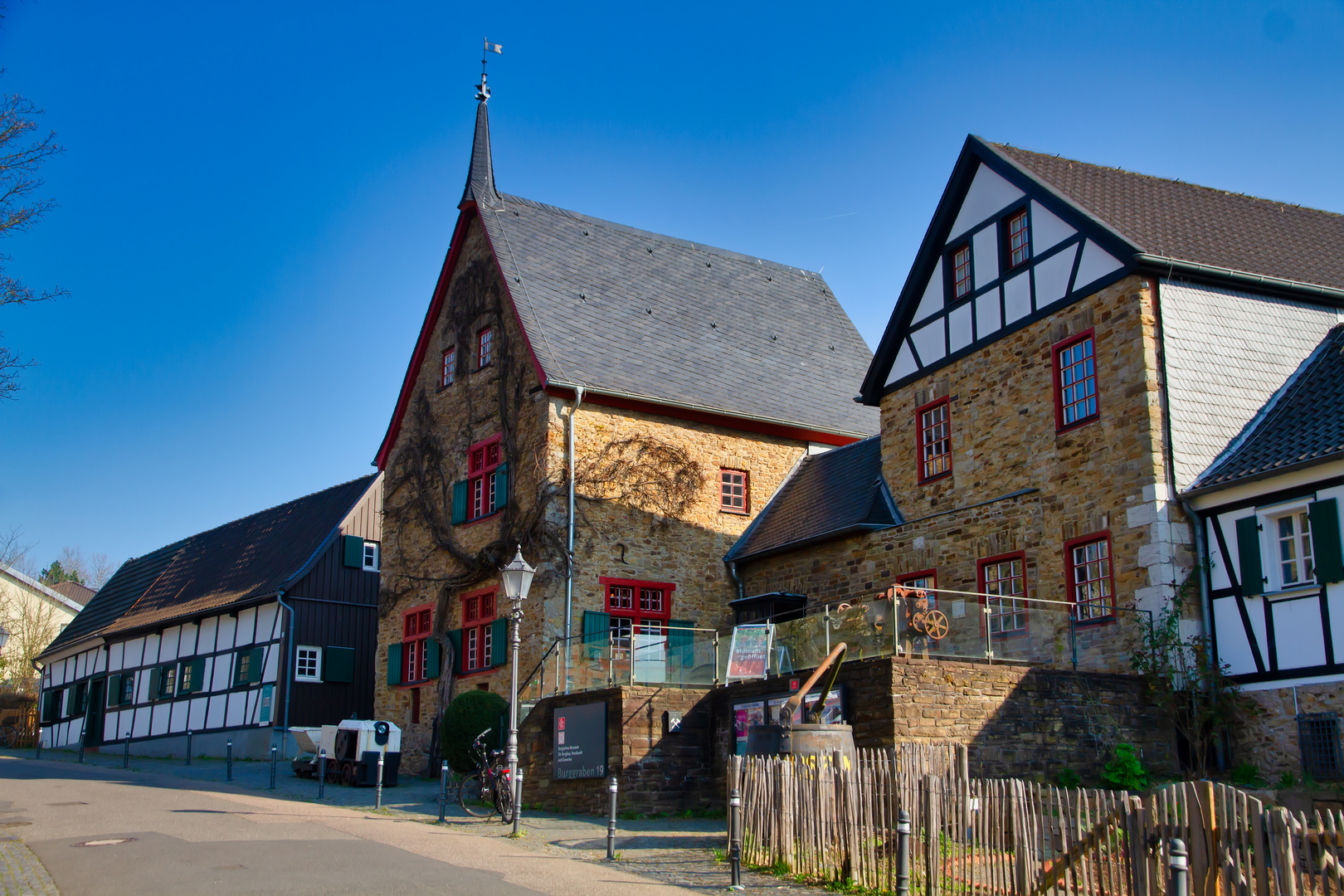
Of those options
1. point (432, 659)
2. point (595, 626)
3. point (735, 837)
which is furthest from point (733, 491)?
point (735, 837)

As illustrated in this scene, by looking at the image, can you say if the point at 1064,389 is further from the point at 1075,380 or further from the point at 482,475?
the point at 482,475

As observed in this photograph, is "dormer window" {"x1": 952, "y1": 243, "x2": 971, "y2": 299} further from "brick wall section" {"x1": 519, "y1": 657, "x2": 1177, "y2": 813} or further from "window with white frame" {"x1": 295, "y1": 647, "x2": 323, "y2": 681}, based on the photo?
"window with white frame" {"x1": 295, "y1": 647, "x2": 323, "y2": 681}

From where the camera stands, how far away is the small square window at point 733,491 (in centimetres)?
2477

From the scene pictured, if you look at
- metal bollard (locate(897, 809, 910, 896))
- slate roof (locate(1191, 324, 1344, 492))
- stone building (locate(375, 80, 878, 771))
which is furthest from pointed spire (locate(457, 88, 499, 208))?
metal bollard (locate(897, 809, 910, 896))

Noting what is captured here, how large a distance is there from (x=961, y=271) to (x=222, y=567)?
24792 mm

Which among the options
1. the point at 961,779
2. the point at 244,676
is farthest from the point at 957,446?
the point at 244,676

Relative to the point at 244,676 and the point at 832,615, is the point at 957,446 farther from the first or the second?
the point at 244,676

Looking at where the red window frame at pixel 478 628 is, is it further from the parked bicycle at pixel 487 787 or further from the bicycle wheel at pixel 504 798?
the bicycle wheel at pixel 504 798

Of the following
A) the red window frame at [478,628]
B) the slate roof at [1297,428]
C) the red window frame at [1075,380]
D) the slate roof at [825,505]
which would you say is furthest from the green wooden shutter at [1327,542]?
the red window frame at [478,628]

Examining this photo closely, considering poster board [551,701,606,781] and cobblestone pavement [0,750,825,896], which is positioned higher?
poster board [551,701,606,781]

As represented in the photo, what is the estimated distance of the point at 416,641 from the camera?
2630 cm

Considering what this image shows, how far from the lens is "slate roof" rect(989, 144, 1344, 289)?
706 inches

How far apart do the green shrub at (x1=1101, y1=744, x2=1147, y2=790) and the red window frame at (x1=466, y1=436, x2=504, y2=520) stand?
12.9 meters

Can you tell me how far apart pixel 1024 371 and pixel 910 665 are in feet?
19.9
